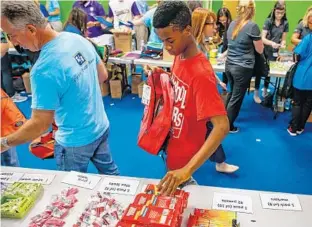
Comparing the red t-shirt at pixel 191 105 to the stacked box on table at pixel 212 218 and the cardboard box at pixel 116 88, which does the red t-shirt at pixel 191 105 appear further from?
the cardboard box at pixel 116 88

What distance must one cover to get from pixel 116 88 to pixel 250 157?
2.42 m

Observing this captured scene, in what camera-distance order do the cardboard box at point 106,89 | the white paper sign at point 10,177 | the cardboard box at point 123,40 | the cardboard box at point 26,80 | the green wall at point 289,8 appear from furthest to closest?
the green wall at point 289,8, the cardboard box at point 26,80, the cardboard box at point 106,89, the cardboard box at point 123,40, the white paper sign at point 10,177

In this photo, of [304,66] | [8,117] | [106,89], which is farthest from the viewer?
[106,89]

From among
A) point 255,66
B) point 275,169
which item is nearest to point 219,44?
point 255,66

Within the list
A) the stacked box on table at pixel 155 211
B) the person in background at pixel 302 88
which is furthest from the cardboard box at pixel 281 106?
the stacked box on table at pixel 155 211

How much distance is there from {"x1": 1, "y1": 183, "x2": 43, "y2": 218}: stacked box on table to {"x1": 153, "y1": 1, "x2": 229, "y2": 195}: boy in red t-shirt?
0.58m

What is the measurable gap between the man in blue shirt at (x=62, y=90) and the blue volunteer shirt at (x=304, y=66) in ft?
7.82

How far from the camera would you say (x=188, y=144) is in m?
1.58

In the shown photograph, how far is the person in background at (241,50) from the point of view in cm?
315

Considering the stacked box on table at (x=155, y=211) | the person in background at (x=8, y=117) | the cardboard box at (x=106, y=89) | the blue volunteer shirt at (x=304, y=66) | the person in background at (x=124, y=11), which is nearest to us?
the stacked box on table at (x=155, y=211)

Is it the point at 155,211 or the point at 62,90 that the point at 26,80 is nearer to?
the point at 62,90

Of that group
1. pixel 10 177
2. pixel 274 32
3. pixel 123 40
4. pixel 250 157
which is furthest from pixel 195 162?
pixel 274 32

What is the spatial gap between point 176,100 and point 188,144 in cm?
23

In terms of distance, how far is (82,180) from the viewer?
1.59 meters
